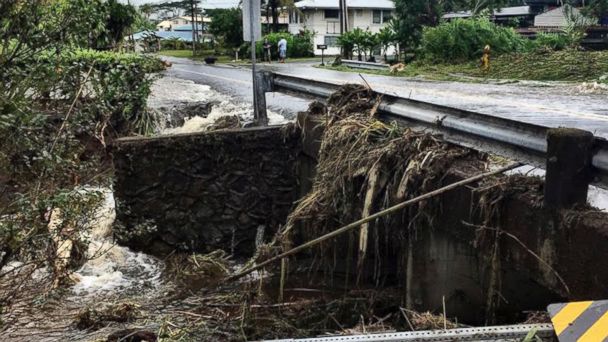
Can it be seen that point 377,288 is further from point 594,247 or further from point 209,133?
point 209,133

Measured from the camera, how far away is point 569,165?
12.4 ft

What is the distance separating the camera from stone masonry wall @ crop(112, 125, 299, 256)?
29.2ft

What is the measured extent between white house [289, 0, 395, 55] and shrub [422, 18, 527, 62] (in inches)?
1130

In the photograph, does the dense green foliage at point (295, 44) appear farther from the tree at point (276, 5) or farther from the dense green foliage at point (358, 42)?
the dense green foliage at point (358, 42)

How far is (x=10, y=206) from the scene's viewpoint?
439 centimetres

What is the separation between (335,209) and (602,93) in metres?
9.91

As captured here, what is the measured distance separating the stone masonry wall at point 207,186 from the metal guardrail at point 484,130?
2.40m

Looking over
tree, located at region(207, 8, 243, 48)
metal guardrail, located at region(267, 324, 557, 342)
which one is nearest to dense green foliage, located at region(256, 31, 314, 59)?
tree, located at region(207, 8, 243, 48)

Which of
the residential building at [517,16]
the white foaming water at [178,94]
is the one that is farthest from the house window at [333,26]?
the white foaming water at [178,94]

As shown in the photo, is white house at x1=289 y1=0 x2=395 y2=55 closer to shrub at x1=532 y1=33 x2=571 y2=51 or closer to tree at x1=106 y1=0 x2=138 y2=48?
shrub at x1=532 y1=33 x2=571 y2=51

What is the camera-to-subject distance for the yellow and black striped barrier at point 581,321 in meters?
2.52

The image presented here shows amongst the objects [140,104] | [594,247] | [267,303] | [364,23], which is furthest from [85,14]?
[364,23]

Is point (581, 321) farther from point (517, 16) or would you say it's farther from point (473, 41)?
point (517, 16)

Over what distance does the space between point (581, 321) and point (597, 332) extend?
10cm
